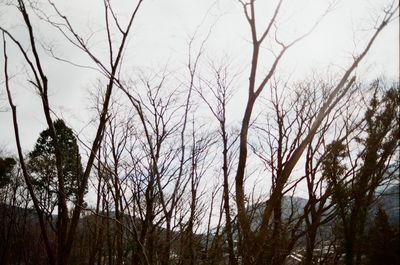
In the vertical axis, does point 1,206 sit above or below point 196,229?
above

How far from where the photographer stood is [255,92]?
471 centimetres

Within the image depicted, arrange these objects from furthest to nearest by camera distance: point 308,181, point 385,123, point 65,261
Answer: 1. point 308,181
2. point 385,123
3. point 65,261

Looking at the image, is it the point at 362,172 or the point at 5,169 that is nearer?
the point at 362,172

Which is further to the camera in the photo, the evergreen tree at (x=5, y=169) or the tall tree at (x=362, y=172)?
the evergreen tree at (x=5, y=169)

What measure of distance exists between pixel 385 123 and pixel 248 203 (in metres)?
3.12

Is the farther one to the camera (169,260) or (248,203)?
(169,260)

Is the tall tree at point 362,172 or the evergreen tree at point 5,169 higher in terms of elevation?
the evergreen tree at point 5,169

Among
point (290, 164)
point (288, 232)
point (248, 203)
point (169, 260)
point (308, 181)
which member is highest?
point (308, 181)

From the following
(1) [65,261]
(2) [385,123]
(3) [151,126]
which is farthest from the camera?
(3) [151,126]

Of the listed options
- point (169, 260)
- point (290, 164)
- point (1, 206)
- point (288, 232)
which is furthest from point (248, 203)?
point (1, 206)

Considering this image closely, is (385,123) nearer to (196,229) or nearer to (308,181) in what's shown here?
(196,229)

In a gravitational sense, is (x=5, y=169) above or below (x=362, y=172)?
above

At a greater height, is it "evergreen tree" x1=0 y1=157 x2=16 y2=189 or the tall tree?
"evergreen tree" x1=0 y1=157 x2=16 y2=189

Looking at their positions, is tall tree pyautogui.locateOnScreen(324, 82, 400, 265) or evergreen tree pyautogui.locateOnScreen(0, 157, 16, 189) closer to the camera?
tall tree pyautogui.locateOnScreen(324, 82, 400, 265)
